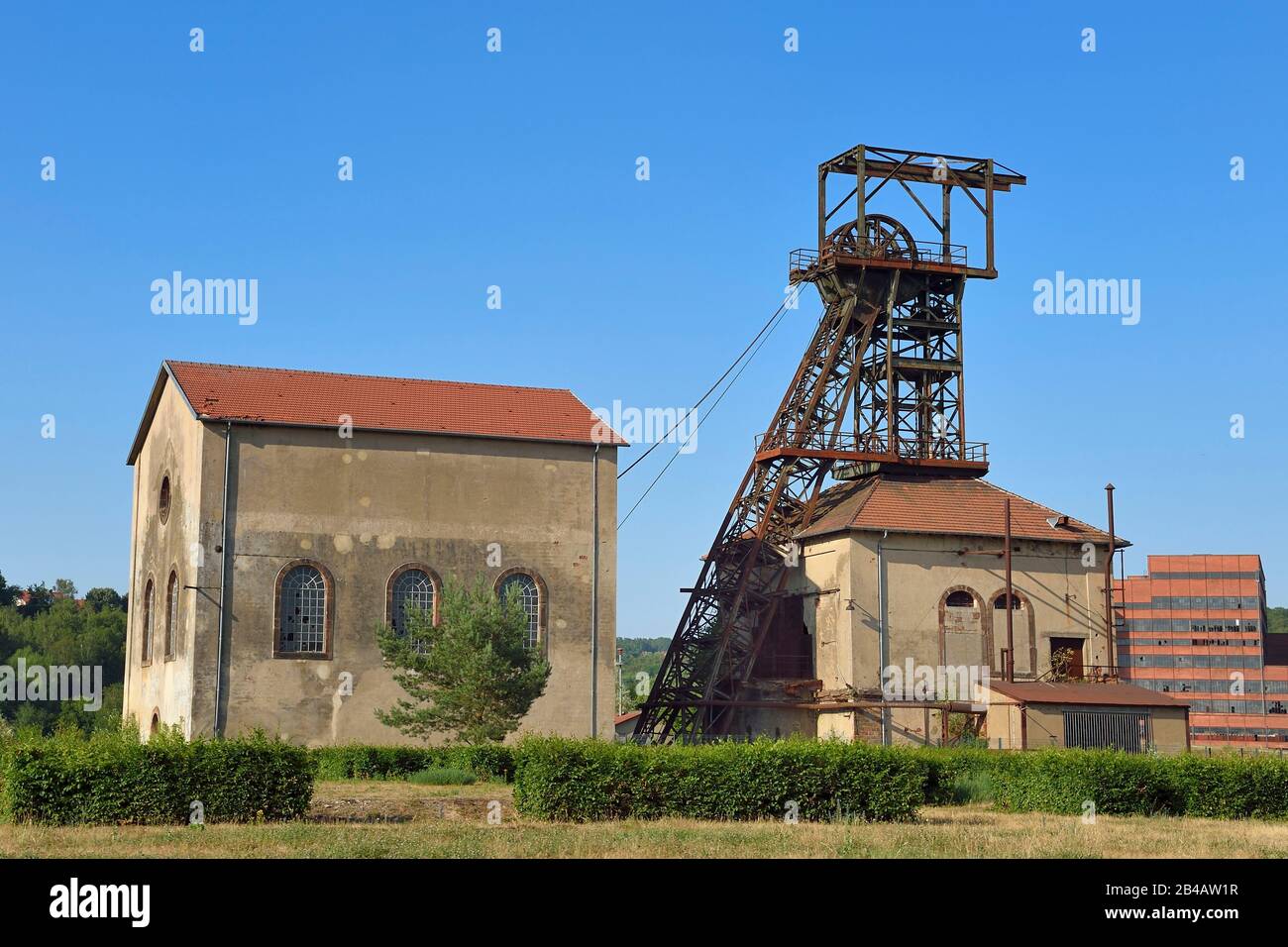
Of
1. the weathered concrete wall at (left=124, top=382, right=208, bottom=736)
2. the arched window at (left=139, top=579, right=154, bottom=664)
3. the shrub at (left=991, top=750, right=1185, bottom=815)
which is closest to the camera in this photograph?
the shrub at (left=991, top=750, right=1185, bottom=815)

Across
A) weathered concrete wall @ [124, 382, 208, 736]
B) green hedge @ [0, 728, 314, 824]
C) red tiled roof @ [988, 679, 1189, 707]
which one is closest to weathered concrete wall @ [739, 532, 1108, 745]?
red tiled roof @ [988, 679, 1189, 707]

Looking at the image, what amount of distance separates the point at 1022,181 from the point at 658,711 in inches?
891

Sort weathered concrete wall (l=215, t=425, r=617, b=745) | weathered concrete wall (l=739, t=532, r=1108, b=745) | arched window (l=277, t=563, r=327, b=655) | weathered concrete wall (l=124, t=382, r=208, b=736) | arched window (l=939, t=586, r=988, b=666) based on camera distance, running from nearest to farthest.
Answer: weathered concrete wall (l=124, t=382, r=208, b=736)
weathered concrete wall (l=215, t=425, r=617, b=745)
arched window (l=277, t=563, r=327, b=655)
weathered concrete wall (l=739, t=532, r=1108, b=745)
arched window (l=939, t=586, r=988, b=666)

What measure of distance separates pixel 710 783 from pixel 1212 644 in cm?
7930

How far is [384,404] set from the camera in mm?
40250

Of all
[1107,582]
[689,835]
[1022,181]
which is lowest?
[689,835]

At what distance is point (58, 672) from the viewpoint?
3228 inches

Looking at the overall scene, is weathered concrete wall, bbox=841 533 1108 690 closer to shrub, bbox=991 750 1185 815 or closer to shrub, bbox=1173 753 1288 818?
shrub, bbox=991 750 1185 815

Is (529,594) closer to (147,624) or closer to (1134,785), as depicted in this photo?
(147,624)

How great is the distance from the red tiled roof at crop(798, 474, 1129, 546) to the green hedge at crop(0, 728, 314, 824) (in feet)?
78.5

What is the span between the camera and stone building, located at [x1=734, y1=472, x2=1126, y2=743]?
42.6 metres

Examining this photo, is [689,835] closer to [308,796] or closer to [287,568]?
[308,796]
